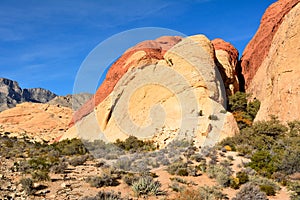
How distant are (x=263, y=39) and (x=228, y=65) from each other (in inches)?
263

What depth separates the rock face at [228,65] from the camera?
2978 cm

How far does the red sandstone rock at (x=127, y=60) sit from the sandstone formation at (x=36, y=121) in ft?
30.5

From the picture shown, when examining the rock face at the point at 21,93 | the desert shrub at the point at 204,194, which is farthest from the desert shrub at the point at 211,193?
the rock face at the point at 21,93

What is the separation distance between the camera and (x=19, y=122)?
4356 centimetres

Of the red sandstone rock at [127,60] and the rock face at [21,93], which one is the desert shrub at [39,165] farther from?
the rock face at [21,93]

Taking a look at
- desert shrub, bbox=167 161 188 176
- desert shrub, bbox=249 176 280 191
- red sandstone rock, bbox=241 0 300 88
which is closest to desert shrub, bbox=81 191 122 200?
desert shrub, bbox=167 161 188 176

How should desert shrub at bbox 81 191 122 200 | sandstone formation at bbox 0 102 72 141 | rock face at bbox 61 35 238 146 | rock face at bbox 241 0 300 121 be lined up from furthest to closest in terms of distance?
sandstone formation at bbox 0 102 72 141 < rock face at bbox 241 0 300 121 < rock face at bbox 61 35 238 146 < desert shrub at bbox 81 191 122 200

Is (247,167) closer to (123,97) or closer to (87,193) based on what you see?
(87,193)

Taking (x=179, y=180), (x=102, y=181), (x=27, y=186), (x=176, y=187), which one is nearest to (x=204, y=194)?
(x=176, y=187)

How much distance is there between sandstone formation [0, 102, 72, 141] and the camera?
3856 cm

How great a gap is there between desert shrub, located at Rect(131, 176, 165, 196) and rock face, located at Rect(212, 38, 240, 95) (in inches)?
805

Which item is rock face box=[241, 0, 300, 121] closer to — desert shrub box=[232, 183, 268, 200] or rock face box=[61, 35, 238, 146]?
rock face box=[61, 35, 238, 146]

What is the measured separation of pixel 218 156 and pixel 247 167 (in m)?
2.18

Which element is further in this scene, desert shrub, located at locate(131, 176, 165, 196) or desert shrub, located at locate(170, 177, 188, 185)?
desert shrub, located at locate(170, 177, 188, 185)
